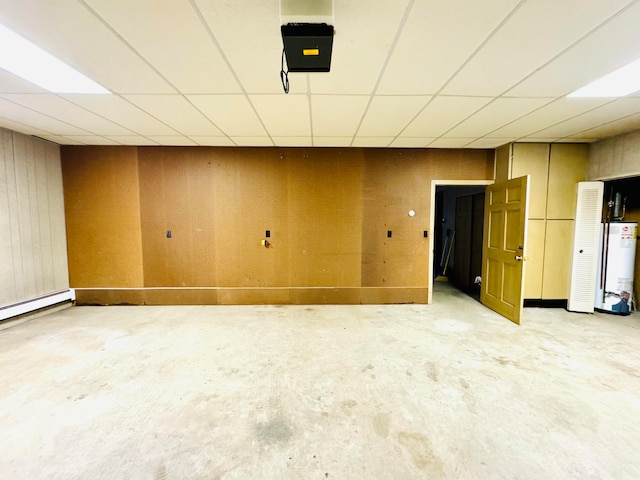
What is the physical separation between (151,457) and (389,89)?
3352mm

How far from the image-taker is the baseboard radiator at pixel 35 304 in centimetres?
354

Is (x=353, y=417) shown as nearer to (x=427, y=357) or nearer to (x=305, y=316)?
(x=427, y=357)

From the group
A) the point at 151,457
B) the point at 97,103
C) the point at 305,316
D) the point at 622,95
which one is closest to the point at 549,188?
the point at 622,95

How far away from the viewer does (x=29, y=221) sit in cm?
386

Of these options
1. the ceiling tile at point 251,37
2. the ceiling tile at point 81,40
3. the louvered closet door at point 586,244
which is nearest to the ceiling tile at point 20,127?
the ceiling tile at point 81,40

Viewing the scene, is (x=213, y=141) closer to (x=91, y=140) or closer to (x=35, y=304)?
(x=91, y=140)

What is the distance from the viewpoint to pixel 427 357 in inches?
110

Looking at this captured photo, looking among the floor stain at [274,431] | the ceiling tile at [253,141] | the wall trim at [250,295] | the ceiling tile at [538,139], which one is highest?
the ceiling tile at [253,141]

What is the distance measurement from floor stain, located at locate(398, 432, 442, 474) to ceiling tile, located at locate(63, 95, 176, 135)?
390cm

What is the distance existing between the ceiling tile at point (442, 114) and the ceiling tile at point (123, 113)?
3.22m

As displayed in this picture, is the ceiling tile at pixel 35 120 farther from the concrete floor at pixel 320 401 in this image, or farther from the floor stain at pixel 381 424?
the floor stain at pixel 381 424

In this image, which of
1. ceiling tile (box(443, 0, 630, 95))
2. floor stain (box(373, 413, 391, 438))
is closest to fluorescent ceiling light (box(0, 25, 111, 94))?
ceiling tile (box(443, 0, 630, 95))

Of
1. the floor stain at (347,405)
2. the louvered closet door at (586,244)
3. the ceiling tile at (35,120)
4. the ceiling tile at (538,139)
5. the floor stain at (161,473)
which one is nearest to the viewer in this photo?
the floor stain at (161,473)

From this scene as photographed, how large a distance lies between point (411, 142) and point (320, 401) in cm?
374
